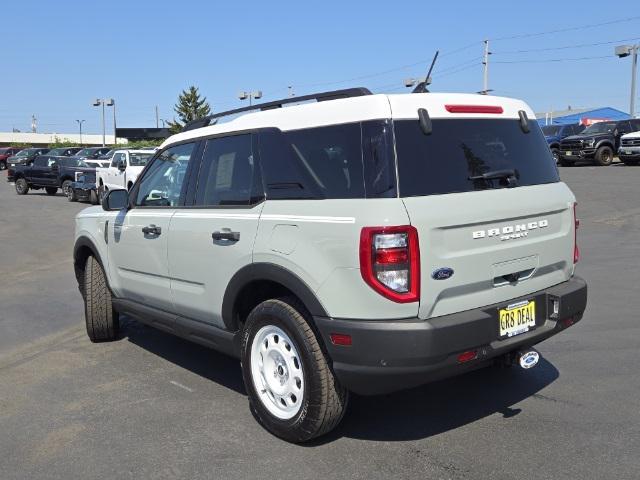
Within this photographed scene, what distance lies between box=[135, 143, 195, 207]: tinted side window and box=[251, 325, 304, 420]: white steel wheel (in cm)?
143

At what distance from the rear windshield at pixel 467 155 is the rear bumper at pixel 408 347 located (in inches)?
27.0

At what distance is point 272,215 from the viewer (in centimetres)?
362

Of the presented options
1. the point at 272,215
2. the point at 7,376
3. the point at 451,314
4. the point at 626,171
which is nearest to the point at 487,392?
the point at 451,314

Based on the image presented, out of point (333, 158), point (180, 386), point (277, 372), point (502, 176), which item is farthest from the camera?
point (180, 386)

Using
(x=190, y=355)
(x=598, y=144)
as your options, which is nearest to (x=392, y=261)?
(x=190, y=355)

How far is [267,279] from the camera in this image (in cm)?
359

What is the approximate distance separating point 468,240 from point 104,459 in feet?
7.78

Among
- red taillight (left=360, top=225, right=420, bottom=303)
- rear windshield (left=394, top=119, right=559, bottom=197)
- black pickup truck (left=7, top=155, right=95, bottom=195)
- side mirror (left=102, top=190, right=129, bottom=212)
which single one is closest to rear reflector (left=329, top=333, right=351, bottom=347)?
red taillight (left=360, top=225, right=420, bottom=303)

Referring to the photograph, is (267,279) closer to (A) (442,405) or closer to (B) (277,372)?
(B) (277,372)

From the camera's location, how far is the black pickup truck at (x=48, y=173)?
24.3 meters

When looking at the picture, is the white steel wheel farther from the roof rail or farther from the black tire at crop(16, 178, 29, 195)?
the black tire at crop(16, 178, 29, 195)

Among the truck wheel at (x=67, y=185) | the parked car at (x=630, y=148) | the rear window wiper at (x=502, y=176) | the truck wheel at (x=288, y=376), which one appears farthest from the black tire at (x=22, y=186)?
the rear window wiper at (x=502, y=176)

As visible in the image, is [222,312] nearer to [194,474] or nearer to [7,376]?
[194,474]

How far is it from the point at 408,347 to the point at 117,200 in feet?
10.2
